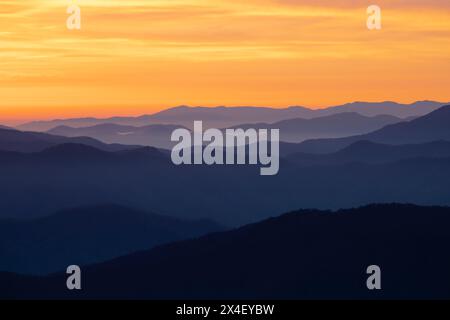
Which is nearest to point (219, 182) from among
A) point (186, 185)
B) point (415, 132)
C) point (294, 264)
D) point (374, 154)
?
point (186, 185)

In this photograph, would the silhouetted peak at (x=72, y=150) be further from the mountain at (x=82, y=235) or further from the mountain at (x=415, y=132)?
the mountain at (x=415, y=132)

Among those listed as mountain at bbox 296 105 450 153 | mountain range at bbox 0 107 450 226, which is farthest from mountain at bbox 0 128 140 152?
mountain at bbox 296 105 450 153

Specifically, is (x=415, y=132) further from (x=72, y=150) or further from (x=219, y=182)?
(x=72, y=150)

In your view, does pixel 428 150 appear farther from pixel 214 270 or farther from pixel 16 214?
pixel 214 270

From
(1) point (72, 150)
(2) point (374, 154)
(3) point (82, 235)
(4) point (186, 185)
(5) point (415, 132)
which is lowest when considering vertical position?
(3) point (82, 235)

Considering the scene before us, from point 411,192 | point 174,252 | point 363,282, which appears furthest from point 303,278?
point 411,192

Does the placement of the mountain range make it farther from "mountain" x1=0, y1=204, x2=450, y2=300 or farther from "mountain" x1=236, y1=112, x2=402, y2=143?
"mountain" x1=0, y1=204, x2=450, y2=300
